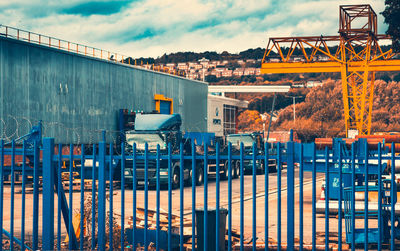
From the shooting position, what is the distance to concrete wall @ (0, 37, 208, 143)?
1185 inches

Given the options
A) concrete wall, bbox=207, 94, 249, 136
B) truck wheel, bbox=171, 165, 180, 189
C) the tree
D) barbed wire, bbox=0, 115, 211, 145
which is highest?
the tree

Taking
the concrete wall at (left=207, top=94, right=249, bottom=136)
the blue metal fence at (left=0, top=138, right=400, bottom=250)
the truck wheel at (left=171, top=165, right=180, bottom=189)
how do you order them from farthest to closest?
the concrete wall at (left=207, top=94, right=249, bottom=136) < the truck wheel at (left=171, top=165, right=180, bottom=189) < the blue metal fence at (left=0, top=138, right=400, bottom=250)

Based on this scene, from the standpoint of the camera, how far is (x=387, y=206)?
11.1m

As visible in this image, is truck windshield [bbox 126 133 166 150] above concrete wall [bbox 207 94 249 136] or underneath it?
underneath

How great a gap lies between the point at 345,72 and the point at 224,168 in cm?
1867

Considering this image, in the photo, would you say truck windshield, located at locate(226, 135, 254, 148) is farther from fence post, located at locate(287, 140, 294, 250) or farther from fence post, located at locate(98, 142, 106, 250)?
fence post, located at locate(287, 140, 294, 250)

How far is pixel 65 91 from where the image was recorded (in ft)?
114

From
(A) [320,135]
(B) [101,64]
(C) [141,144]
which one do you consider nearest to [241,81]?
(A) [320,135]

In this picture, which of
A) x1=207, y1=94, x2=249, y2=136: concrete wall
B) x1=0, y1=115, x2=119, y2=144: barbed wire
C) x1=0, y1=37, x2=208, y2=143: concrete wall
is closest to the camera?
x1=0, y1=115, x2=119, y2=144: barbed wire

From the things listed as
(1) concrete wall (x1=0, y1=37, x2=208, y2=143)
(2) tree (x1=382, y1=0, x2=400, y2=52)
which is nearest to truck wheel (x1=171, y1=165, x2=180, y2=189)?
(1) concrete wall (x1=0, y1=37, x2=208, y2=143)

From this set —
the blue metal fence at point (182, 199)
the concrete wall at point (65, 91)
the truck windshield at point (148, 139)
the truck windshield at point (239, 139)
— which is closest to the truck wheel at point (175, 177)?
the truck windshield at point (148, 139)

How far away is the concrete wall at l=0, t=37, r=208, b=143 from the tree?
55.7 ft

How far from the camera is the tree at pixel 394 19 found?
134ft

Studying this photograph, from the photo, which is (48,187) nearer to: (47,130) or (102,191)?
(102,191)
